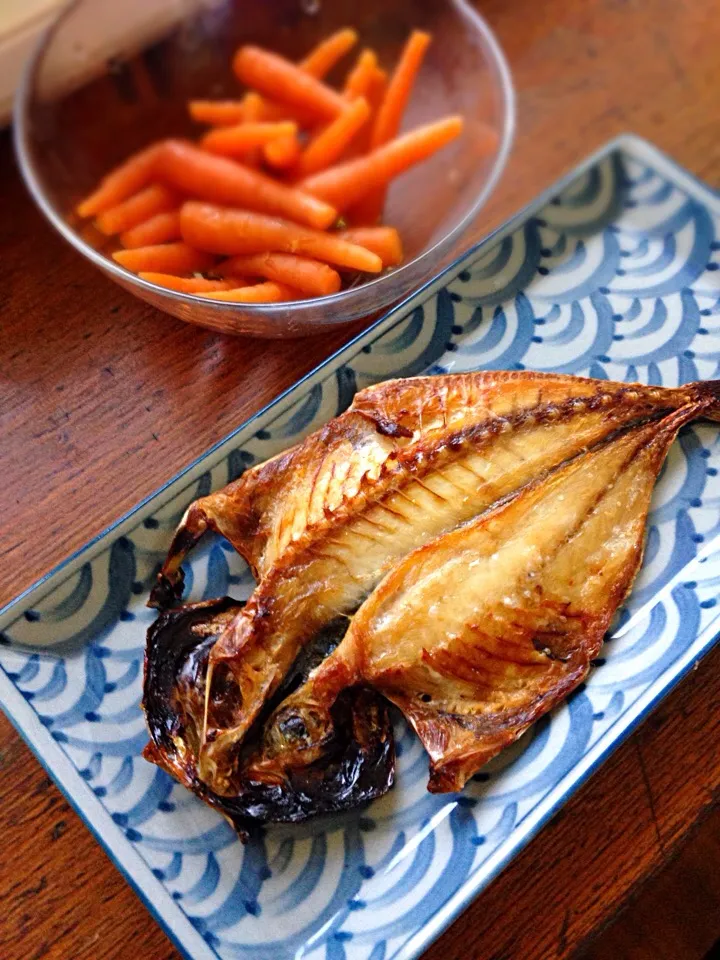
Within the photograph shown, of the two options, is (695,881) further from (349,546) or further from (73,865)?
(73,865)

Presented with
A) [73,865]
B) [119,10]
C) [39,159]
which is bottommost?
[73,865]

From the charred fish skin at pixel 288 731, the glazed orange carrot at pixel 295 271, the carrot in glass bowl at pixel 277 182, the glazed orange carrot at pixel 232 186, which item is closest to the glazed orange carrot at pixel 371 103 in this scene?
the carrot in glass bowl at pixel 277 182

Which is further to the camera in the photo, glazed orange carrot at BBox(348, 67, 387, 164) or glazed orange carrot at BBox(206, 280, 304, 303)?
glazed orange carrot at BBox(348, 67, 387, 164)

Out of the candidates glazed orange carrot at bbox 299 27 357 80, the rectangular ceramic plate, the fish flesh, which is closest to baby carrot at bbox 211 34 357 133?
glazed orange carrot at bbox 299 27 357 80

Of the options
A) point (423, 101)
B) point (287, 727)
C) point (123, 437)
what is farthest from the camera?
point (423, 101)

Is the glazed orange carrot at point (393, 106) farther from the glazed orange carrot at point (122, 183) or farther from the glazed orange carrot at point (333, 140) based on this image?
the glazed orange carrot at point (122, 183)

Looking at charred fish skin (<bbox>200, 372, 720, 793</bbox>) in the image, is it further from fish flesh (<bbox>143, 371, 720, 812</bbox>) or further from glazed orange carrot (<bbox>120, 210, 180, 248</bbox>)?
glazed orange carrot (<bbox>120, 210, 180, 248</bbox>)

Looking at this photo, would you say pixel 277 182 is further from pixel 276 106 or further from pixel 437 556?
pixel 437 556

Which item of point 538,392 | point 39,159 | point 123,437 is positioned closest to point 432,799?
point 538,392
